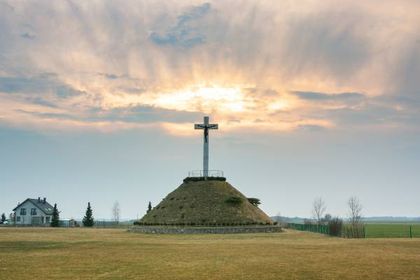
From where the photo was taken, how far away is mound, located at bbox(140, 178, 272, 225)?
290 ft

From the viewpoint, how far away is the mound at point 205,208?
8844cm

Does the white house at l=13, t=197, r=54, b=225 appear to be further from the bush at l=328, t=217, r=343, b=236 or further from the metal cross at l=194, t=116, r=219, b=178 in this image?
the bush at l=328, t=217, r=343, b=236

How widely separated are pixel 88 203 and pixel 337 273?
107 meters

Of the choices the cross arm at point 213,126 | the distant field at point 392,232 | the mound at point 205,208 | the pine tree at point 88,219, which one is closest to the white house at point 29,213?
the pine tree at point 88,219

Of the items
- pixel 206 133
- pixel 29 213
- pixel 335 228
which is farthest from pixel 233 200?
pixel 29 213

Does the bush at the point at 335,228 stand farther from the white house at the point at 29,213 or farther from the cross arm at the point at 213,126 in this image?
the white house at the point at 29,213

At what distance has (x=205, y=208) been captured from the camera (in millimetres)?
92625

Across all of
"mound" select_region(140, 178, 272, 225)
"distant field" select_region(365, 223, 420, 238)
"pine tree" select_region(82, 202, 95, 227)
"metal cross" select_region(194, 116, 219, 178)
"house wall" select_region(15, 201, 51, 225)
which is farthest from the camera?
"house wall" select_region(15, 201, 51, 225)

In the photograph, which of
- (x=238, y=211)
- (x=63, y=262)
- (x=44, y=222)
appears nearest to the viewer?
(x=63, y=262)

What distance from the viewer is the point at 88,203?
12450 cm

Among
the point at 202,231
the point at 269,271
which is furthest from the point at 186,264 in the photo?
the point at 202,231

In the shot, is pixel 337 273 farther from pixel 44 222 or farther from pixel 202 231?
pixel 44 222

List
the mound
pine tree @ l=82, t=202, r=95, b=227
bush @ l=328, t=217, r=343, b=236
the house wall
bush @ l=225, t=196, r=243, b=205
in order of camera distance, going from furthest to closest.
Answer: the house wall, pine tree @ l=82, t=202, r=95, b=227, bush @ l=225, t=196, r=243, b=205, the mound, bush @ l=328, t=217, r=343, b=236

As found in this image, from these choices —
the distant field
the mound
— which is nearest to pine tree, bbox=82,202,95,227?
the mound
